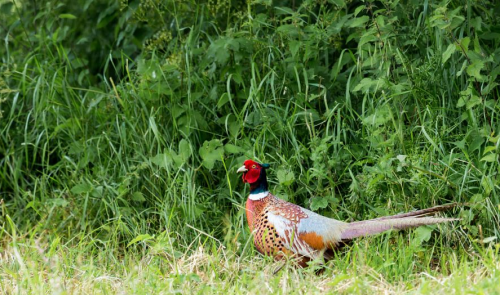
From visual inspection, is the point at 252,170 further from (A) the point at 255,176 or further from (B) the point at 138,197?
(B) the point at 138,197

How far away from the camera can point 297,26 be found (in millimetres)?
5160

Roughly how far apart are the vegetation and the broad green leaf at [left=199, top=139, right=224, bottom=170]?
2cm

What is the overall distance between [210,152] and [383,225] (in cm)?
138

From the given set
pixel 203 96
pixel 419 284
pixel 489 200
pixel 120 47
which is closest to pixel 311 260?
pixel 419 284

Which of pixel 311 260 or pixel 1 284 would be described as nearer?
pixel 1 284

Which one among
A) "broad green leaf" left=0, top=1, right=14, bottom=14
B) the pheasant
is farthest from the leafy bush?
the pheasant

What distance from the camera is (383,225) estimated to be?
4051 mm

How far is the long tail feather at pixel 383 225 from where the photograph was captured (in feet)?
13.2

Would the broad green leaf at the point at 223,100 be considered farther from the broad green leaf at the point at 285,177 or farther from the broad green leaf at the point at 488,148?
the broad green leaf at the point at 488,148

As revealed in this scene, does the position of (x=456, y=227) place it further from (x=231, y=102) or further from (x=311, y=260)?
(x=231, y=102)

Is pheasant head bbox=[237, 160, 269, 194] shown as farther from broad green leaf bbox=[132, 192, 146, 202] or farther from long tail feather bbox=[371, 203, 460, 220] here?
broad green leaf bbox=[132, 192, 146, 202]

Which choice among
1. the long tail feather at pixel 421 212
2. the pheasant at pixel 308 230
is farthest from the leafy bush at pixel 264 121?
the pheasant at pixel 308 230

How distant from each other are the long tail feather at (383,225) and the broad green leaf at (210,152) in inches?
44.8

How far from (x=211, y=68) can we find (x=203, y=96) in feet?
0.66
